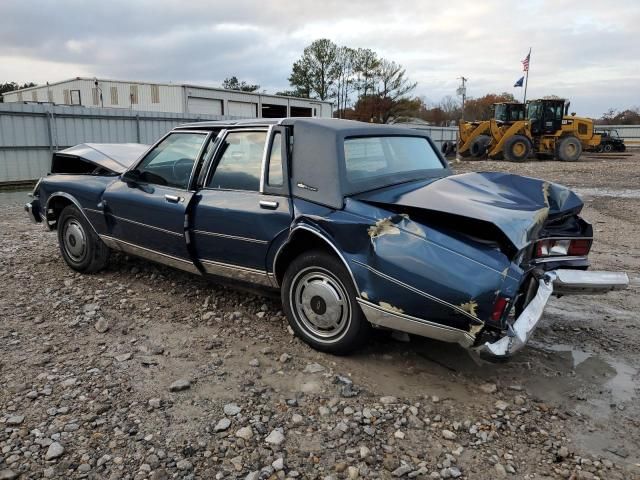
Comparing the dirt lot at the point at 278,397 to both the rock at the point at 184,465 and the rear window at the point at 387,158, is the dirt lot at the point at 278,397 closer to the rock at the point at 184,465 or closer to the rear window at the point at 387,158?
the rock at the point at 184,465

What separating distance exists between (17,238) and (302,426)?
6.12 m

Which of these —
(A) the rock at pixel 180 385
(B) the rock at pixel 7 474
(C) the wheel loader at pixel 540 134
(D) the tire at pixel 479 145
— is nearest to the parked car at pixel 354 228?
(A) the rock at pixel 180 385

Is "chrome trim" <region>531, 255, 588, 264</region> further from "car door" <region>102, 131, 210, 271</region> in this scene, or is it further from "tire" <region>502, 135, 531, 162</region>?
"tire" <region>502, 135, 531, 162</region>

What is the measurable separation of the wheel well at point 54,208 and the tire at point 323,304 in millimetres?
3119

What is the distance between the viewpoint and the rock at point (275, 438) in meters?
2.56

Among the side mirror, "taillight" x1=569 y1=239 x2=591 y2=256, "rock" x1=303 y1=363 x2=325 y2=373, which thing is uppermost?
the side mirror

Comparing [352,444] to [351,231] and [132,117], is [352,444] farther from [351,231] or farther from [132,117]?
[132,117]

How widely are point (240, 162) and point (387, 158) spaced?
3.77 feet

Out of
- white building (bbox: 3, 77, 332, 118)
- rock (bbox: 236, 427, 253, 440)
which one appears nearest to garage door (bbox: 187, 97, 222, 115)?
white building (bbox: 3, 77, 332, 118)

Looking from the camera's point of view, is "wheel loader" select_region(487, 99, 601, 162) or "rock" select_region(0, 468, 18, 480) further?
"wheel loader" select_region(487, 99, 601, 162)

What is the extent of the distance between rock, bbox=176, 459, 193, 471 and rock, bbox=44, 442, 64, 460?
1.97ft

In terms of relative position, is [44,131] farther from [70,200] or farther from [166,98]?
[166,98]

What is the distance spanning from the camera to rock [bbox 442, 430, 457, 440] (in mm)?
2617

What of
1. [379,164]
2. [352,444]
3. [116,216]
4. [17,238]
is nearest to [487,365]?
[352,444]
